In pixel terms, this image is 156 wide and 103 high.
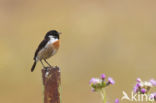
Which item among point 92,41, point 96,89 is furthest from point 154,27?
point 96,89

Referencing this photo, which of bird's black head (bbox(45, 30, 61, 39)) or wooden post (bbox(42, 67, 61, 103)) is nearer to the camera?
wooden post (bbox(42, 67, 61, 103))

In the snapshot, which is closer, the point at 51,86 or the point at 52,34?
the point at 51,86

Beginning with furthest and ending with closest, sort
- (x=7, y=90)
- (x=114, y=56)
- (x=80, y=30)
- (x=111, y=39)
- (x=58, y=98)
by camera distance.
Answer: (x=80, y=30), (x=111, y=39), (x=114, y=56), (x=7, y=90), (x=58, y=98)

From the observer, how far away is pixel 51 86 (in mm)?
5973

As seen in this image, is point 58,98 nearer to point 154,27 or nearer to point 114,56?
point 114,56

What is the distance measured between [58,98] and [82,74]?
9.32m

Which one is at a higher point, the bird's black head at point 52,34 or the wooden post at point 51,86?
the bird's black head at point 52,34

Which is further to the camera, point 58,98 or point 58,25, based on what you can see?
point 58,25

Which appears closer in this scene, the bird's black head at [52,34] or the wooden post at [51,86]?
the wooden post at [51,86]

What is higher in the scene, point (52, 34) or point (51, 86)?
point (52, 34)

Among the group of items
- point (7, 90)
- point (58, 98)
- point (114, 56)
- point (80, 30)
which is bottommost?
point (58, 98)

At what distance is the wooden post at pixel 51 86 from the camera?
596 centimetres

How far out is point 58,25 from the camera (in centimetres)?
2002

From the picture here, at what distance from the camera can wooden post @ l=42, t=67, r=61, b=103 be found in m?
5.96
